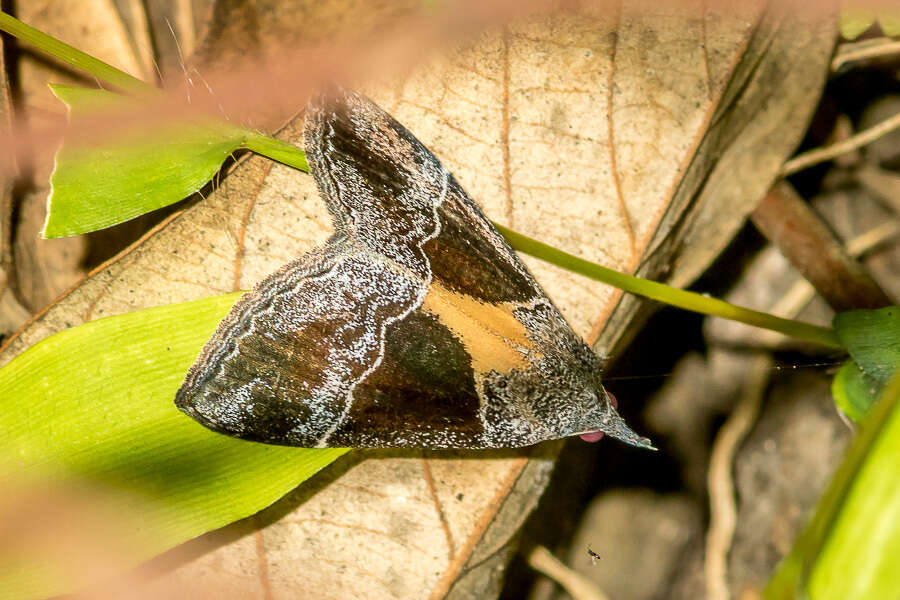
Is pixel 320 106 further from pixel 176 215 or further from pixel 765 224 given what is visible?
pixel 765 224

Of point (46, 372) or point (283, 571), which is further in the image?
point (283, 571)

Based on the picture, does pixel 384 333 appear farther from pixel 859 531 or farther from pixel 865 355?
pixel 865 355

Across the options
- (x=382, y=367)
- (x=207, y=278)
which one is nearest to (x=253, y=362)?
(x=382, y=367)

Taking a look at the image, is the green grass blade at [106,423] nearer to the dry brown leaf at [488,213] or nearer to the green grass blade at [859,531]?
the dry brown leaf at [488,213]

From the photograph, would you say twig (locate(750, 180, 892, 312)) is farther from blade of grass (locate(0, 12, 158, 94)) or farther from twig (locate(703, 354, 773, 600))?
blade of grass (locate(0, 12, 158, 94))

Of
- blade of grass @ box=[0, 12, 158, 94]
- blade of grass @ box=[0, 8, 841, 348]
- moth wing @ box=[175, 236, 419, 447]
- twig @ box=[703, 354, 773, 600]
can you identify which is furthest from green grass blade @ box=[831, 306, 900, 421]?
blade of grass @ box=[0, 12, 158, 94]

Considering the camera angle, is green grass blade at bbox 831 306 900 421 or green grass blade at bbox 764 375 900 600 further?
green grass blade at bbox 831 306 900 421

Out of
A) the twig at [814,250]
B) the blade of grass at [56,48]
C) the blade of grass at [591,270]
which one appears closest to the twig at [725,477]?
the twig at [814,250]
